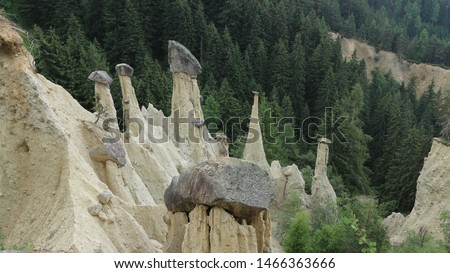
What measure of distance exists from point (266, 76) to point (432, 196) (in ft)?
94.3

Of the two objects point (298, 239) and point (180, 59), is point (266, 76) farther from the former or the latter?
point (298, 239)

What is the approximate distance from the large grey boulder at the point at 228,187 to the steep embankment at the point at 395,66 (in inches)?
2610

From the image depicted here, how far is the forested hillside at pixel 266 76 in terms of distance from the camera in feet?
123

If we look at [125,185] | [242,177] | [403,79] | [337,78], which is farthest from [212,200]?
[403,79]

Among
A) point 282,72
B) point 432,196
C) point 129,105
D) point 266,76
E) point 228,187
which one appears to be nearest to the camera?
point 228,187

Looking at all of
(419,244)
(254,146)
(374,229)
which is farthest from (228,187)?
(254,146)

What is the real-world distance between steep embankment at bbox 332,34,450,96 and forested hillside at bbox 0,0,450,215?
495 inches

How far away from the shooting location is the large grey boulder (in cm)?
1299

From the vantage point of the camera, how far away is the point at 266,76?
169 feet

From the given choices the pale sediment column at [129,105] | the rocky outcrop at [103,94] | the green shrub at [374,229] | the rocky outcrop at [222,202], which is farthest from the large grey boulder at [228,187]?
the pale sediment column at [129,105]

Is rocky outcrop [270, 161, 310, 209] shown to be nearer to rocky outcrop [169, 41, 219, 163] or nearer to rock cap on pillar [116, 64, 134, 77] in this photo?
rocky outcrop [169, 41, 219, 163]

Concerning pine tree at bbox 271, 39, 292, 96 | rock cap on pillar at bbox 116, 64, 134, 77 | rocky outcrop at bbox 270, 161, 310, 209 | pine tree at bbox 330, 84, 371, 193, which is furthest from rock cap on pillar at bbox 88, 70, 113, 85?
pine tree at bbox 271, 39, 292, 96

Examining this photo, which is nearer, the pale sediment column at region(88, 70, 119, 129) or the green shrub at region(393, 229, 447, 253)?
the green shrub at region(393, 229, 447, 253)
